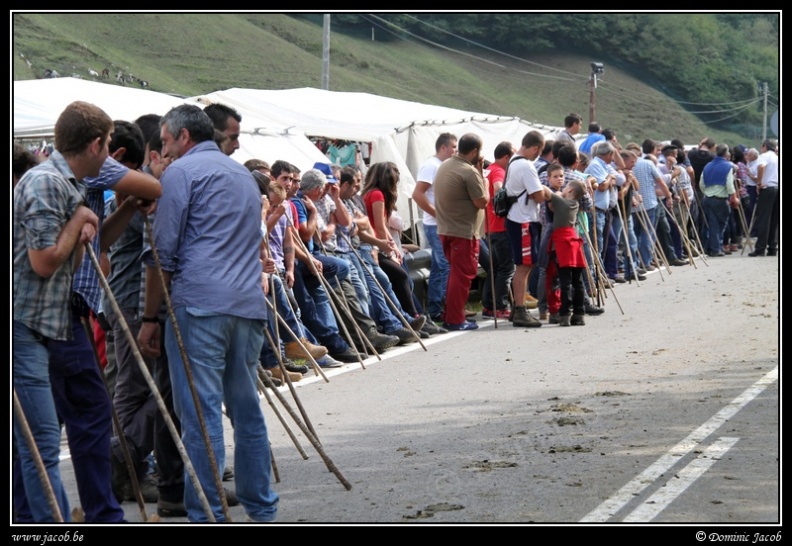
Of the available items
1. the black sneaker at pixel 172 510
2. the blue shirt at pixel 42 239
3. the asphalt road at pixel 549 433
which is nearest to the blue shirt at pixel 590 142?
the asphalt road at pixel 549 433

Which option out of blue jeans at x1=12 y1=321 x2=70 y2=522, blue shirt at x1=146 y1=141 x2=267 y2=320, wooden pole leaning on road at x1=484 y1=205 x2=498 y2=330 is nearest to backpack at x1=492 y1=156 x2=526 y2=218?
wooden pole leaning on road at x1=484 y1=205 x2=498 y2=330

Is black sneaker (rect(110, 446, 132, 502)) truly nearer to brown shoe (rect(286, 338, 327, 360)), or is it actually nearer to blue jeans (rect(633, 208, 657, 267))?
brown shoe (rect(286, 338, 327, 360))

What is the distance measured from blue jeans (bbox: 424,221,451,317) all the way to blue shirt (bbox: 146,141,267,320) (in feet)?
26.7

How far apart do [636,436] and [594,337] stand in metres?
4.76

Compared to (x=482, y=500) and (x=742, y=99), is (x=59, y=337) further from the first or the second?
(x=742, y=99)

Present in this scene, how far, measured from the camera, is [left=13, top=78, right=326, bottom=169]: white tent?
13.3 m

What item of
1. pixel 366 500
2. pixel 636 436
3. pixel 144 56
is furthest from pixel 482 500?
pixel 144 56

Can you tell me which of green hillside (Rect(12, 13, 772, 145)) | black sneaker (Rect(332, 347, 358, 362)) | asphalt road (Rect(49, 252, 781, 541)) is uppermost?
green hillside (Rect(12, 13, 772, 145))

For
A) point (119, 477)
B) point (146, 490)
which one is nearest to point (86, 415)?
point (119, 477)

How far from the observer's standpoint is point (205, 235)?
18.8ft

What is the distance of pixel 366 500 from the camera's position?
6.45 meters

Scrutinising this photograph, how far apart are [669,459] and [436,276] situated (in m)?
7.00

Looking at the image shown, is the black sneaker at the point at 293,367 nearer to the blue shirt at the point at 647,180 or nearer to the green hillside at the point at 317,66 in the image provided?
the blue shirt at the point at 647,180

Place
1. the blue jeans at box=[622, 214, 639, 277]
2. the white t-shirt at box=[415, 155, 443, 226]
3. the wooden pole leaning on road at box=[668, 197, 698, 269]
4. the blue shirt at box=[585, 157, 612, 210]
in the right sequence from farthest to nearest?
the wooden pole leaning on road at box=[668, 197, 698, 269], the blue jeans at box=[622, 214, 639, 277], the blue shirt at box=[585, 157, 612, 210], the white t-shirt at box=[415, 155, 443, 226]
